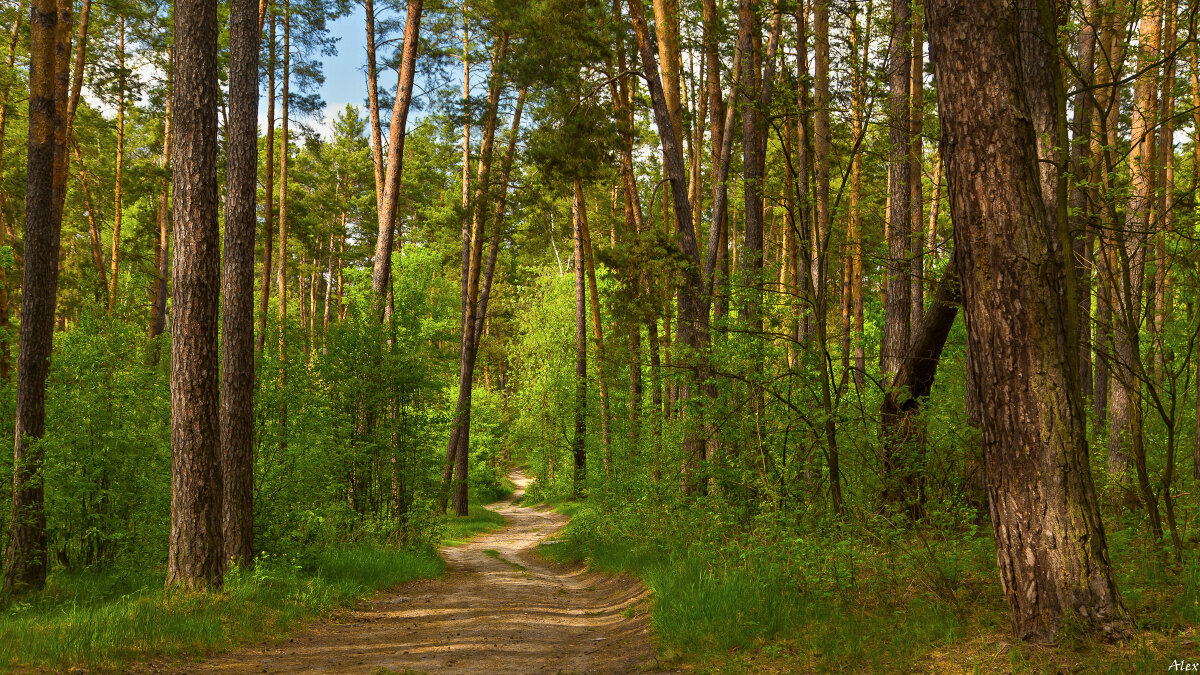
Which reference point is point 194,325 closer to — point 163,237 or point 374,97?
point 374,97

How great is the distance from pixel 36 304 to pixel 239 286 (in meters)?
2.80

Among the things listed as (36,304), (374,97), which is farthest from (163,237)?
(36,304)

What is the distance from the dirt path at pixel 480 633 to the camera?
591cm

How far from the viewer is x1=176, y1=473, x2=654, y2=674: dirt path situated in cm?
591

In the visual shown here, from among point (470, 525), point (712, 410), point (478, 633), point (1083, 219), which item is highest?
point (1083, 219)

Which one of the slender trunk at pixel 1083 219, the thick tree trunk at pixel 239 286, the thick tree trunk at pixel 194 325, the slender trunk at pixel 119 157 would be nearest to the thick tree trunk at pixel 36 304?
the thick tree trunk at pixel 239 286

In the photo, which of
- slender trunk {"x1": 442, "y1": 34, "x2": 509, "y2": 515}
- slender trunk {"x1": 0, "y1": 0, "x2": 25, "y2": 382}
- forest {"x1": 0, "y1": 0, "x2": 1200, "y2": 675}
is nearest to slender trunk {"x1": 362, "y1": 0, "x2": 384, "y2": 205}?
forest {"x1": 0, "y1": 0, "x2": 1200, "y2": 675}

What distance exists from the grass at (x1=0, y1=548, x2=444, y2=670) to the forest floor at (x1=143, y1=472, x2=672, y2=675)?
250mm

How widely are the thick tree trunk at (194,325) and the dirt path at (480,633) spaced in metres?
1.47

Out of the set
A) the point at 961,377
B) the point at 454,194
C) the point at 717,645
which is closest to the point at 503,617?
the point at 717,645

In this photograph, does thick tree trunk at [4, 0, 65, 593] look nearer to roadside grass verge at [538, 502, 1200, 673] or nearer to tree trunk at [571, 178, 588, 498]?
roadside grass verge at [538, 502, 1200, 673]

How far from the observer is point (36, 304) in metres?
9.05

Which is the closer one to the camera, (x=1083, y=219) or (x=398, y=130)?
(x=1083, y=219)

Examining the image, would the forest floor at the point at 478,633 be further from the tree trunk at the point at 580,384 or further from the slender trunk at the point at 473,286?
the tree trunk at the point at 580,384
